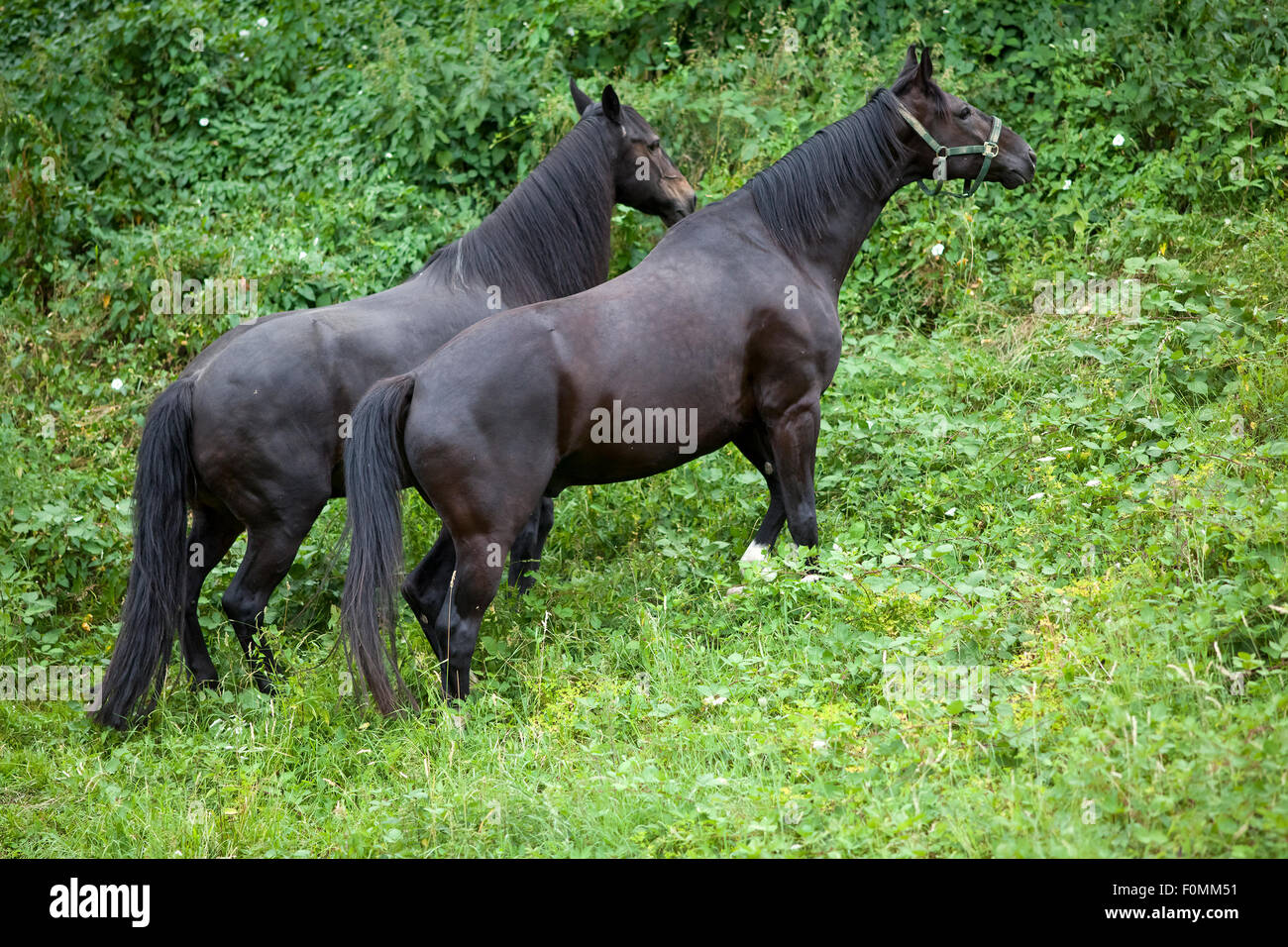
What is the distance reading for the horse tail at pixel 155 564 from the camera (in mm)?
5105

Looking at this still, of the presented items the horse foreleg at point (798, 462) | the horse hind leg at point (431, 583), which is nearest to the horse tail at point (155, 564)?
the horse hind leg at point (431, 583)

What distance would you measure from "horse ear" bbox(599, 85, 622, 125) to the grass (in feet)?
6.58

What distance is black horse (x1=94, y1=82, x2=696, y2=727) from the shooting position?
5258mm

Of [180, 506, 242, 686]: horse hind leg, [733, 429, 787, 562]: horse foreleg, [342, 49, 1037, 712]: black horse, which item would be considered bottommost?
[180, 506, 242, 686]: horse hind leg

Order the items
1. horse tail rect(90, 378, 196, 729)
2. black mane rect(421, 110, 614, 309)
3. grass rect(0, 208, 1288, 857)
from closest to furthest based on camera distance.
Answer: grass rect(0, 208, 1288, 857) → horse tail rect(90, 378, 196, 729) → black mane rect(421, 110, 614, 309)

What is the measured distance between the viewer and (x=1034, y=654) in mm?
4109

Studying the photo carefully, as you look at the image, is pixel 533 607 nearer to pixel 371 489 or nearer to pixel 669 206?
pixel 371 489

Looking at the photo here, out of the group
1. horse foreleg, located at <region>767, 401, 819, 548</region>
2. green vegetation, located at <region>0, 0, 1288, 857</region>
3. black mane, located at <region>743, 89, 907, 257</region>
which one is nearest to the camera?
green vegetation, located at <region>0, 0, 1288, 857</region>

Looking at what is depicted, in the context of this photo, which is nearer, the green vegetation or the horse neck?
the green vegetation

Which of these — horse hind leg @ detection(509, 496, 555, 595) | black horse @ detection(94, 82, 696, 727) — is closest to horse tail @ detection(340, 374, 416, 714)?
black horse @ detection(94, 82, 696, 727)

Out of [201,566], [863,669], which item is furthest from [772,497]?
[201,566]

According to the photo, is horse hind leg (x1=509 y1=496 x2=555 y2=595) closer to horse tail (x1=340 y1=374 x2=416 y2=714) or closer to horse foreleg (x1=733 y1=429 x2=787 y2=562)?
horse foreleg (x1=733 y1=429 x2=787 y2=562)

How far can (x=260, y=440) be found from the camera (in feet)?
17.4

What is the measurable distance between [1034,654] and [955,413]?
8.97 feet
